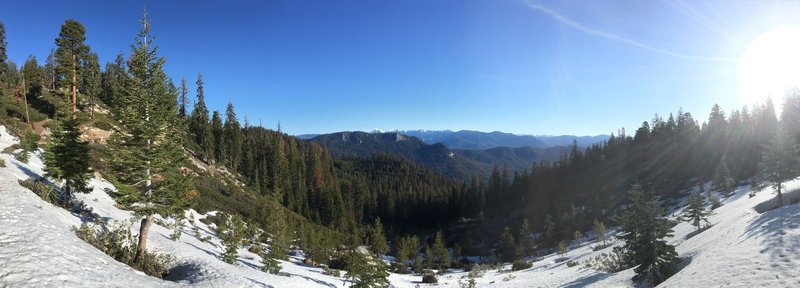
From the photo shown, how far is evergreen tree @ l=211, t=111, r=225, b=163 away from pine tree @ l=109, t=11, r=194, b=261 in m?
80.5

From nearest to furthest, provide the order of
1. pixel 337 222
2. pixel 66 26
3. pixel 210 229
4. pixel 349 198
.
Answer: pixel 210 229 → pixel 66 26 → pixel 337 222 → pixel 349 198

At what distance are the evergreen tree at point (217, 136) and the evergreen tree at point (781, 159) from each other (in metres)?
102

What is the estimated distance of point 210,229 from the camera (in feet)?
153

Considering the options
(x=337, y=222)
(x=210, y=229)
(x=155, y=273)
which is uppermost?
(x=155, y=273)

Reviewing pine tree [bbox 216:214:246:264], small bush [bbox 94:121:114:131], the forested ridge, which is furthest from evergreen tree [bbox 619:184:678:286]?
small bush [bbox 94:121:114:131]

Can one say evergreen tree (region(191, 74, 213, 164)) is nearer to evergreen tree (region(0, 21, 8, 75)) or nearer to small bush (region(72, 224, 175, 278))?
evergreen tree (region(0, 21, 8, 75))

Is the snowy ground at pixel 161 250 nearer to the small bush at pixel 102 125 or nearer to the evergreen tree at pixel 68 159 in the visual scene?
the evergreen tree at pixel 68 159

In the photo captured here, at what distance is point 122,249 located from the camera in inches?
794

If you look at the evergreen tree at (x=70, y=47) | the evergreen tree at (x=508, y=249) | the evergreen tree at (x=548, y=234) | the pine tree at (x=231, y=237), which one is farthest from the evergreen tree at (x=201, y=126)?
the evergreen tree at (x=548, y=234)

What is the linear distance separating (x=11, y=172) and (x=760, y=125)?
163 metres

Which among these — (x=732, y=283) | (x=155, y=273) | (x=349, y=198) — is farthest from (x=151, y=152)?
(x=349, y=198)

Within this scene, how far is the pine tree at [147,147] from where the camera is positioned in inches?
814

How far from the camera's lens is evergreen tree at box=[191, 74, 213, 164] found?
91.7 m

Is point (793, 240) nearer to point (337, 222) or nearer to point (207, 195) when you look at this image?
point (207, 195)
